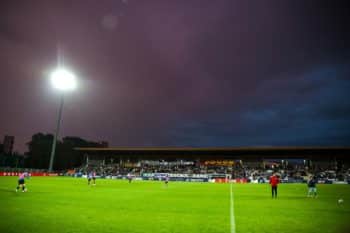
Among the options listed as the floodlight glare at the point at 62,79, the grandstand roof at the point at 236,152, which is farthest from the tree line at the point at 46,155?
the floodlight glare at the point at 62,79

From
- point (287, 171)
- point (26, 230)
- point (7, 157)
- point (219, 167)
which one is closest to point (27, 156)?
point (7, 157)

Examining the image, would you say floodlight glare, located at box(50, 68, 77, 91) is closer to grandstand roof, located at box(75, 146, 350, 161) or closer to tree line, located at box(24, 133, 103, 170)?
grandstand roof, located at box(75, 146, 350, 161)

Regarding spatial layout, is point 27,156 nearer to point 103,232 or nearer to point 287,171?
point 287,171

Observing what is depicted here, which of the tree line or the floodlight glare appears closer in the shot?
Result: the floodlight glare

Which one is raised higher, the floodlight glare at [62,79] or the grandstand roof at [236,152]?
the floodlight glare at [62,79]

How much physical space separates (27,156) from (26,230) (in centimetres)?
12683

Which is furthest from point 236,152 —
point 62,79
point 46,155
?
point 46,155

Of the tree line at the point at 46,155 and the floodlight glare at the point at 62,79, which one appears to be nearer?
the floodlight glare at the point at 62,79

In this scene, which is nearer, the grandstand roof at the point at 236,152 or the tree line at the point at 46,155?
the grandstand roof at the point at 236,152

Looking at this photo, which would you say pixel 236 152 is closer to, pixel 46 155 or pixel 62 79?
pixel 62 79

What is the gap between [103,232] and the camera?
934 centimetres

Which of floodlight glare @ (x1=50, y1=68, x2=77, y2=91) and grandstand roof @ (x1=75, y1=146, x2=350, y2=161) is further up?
floodlight glare @ (x1=50, y1=68, x2=77, y2=91)

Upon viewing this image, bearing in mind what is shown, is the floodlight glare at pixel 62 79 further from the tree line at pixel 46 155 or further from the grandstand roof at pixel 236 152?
the tree line at pixel 46 155

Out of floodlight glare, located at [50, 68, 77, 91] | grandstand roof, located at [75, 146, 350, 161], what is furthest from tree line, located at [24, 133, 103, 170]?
floodlight glare, located at [50, 68, 77, 91]
